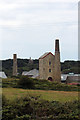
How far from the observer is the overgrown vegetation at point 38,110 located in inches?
264

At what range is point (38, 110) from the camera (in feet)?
22.8

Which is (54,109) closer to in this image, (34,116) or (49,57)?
(34,116)

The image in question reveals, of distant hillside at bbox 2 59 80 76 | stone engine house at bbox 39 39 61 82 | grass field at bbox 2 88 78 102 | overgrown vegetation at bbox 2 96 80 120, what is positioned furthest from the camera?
distant hillside at bbox 2 59 80 76

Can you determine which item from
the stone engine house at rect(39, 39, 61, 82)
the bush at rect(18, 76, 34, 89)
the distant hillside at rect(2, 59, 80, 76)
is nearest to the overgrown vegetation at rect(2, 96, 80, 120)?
the bush at rect(18, 76, 34, 89)

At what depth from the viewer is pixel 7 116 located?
6848mm

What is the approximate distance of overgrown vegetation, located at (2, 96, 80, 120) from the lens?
22.0ft

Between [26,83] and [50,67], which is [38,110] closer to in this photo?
[26,83]

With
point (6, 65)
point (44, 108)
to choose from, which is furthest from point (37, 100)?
point (6, 65)

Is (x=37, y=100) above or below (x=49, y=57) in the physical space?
below

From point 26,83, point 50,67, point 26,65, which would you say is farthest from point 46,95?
point 26,65

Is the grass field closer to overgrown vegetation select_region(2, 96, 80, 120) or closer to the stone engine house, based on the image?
overgrown vegetation select_region(2, 96, 80, 120)

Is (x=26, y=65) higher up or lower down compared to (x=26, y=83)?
higher up

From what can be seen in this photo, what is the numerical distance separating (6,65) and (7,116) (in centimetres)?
5376

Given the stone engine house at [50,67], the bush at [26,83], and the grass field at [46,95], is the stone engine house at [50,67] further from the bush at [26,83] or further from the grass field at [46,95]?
the grass field at [46,95]
